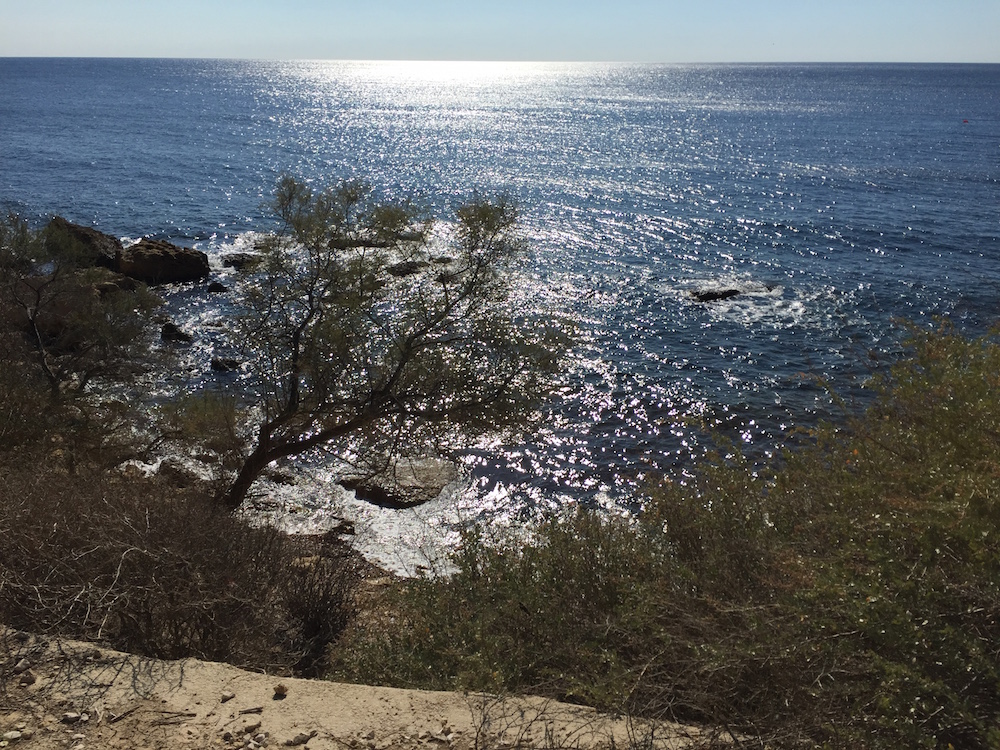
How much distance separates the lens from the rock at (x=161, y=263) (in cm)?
3269

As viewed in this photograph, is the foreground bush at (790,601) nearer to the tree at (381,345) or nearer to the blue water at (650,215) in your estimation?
the blue water at (650,215)

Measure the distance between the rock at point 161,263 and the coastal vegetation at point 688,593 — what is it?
22.2 metres

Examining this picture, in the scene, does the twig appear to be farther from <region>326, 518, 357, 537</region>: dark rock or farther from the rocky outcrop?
the rocky outcrop

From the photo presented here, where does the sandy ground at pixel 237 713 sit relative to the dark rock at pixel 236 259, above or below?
above

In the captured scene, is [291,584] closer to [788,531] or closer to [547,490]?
[788,531]

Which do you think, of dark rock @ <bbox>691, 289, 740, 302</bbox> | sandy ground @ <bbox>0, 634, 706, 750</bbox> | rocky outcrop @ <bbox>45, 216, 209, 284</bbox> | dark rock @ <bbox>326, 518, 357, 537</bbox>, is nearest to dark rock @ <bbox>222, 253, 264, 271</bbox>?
rocky outcrop @ <bbox>45, 216, 209, 284</bbox>

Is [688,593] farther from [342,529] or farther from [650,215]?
[650,215]

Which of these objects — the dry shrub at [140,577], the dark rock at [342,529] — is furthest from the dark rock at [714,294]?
the dry shrub at [140,577]

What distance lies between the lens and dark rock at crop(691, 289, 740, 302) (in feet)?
107

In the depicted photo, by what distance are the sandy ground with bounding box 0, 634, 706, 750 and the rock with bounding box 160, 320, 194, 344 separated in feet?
72.7

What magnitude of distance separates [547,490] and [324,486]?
5.69 m

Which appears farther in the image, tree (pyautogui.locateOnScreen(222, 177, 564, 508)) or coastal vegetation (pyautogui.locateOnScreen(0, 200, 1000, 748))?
tree (pyautogui.locateOnScreen(222, 177, 564, 508))

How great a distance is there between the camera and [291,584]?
991 centimetres

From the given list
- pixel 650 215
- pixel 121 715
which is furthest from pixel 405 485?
pixel 650 215
